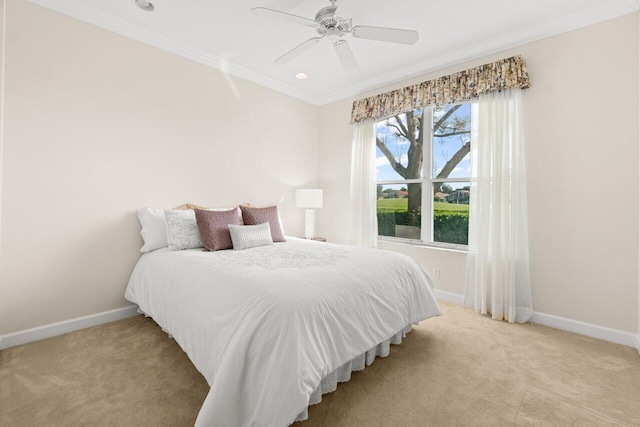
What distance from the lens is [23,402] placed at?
5.42 feet

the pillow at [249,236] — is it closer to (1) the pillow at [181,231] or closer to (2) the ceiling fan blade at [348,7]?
(1) the pillow at [181,231]

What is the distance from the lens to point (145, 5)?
8.21 feet

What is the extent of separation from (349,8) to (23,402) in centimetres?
347

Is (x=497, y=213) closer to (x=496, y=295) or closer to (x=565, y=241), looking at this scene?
(x=565, y=241)

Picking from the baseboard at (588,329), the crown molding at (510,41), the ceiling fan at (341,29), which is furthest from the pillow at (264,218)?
the baseboard at (588,329)

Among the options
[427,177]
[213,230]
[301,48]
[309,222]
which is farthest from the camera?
[309,222]

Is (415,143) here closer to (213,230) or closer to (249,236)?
(249,236)

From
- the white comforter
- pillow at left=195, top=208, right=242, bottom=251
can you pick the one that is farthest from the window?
pillow at left=195, top=208, right=242, bottom=251

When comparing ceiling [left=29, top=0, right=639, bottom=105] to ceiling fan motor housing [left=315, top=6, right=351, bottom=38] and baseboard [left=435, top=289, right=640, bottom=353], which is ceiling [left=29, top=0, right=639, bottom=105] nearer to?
ceiling fan motor housing [left=315, top=6, right=351, bottom=38]

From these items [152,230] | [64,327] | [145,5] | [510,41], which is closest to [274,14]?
[145,5]

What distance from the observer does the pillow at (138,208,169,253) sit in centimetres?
279

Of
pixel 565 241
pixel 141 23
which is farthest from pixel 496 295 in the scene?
pixel 141 23

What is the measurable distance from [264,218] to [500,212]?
240cm

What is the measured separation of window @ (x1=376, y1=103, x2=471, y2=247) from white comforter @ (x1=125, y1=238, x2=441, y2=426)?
1291 millimetres
